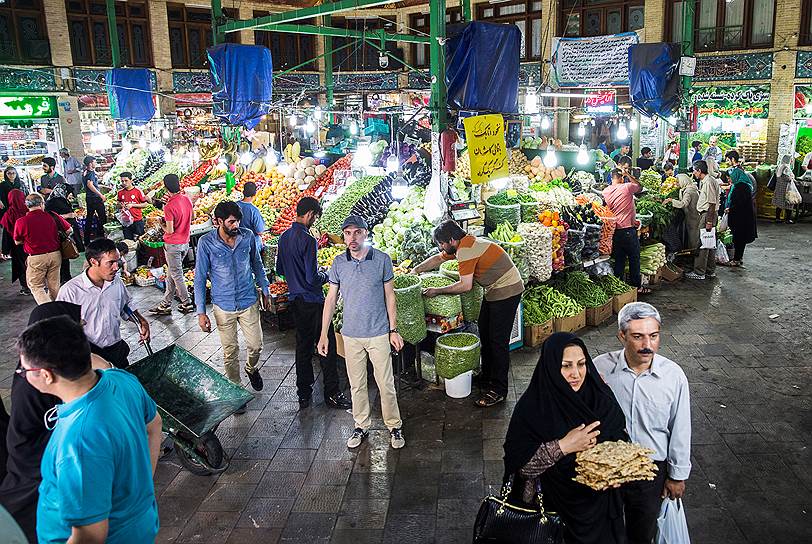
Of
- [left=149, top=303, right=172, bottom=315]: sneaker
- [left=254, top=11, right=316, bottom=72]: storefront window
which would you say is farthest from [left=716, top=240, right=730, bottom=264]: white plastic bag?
[left=254, top=11, right=316, bottom=72]: storefront window

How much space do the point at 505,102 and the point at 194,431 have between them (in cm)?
504

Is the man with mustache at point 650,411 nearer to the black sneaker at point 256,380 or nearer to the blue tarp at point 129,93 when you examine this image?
the black sneaker at point 256,380

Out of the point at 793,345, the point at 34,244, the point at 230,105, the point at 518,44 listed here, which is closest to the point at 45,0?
the point at 230,105

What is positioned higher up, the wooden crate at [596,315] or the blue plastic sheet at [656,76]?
the blue plastic sheet at [656,76]

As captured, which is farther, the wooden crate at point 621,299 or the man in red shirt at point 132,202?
the man in red shirt at point 132,202

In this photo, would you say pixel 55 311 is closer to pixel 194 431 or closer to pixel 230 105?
pixel 194 431

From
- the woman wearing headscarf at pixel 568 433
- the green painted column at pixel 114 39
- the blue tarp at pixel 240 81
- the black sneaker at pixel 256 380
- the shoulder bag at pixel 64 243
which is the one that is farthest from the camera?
the green painted column at pixel 114 39

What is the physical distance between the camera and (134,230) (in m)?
13.2

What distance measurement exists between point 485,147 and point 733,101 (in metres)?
14.7

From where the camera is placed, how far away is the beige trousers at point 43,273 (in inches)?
333

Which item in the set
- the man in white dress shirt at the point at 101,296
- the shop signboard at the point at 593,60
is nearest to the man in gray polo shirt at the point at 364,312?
the man in white dress shirt at the point at 101,296

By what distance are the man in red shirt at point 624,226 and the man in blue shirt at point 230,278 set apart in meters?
5.14

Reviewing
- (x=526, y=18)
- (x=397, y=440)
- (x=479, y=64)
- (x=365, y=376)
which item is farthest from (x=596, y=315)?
(x=526, y=18)

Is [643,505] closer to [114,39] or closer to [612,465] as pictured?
[612,465]
